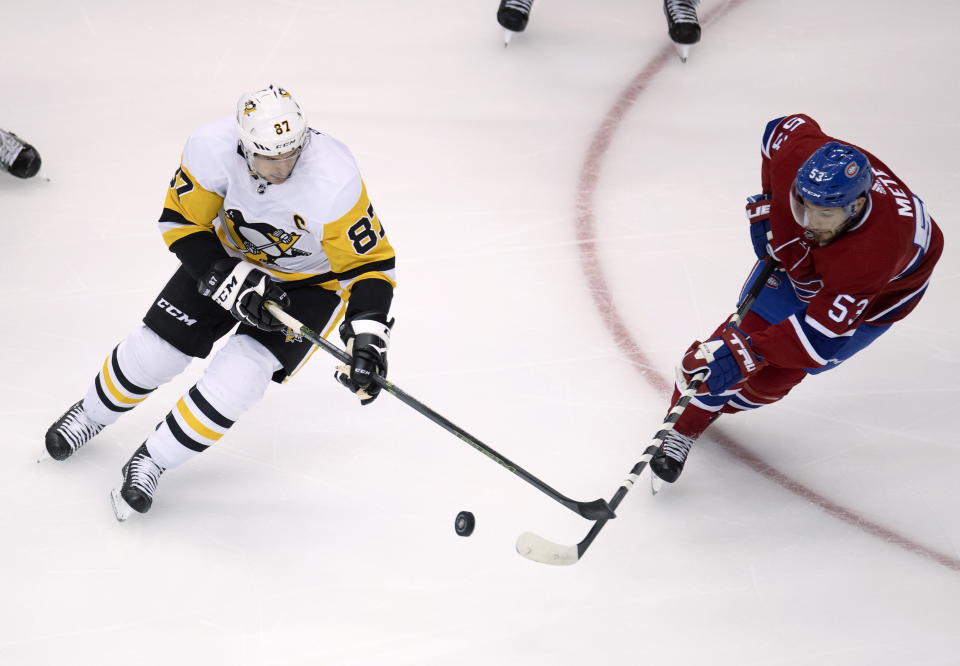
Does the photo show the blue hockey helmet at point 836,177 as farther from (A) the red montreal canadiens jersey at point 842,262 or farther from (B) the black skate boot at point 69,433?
(B) the black skate boot at point 69,433

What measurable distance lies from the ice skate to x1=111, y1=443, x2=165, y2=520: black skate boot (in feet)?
4.71

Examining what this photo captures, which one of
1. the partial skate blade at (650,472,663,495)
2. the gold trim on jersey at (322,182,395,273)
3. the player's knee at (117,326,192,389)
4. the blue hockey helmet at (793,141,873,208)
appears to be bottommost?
the partial skate blade at (650,472,663,495)

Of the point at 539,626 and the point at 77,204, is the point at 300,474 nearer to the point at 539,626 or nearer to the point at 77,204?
the point at 539,626

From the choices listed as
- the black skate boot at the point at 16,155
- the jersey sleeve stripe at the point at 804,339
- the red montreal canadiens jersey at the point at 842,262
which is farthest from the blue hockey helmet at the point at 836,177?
the black skate boot at the point at 16,155

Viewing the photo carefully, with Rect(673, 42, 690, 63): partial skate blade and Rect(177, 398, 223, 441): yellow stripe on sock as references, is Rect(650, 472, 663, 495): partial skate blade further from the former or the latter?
Rect(673, 42, 690, 63): partial skate blade

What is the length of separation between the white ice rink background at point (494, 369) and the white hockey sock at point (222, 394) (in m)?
0.34

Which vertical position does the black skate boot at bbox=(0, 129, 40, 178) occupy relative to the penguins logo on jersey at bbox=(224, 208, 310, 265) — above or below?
below

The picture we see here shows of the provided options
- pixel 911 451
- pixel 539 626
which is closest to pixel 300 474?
pixel 539 626

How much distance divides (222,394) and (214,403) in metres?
0.03

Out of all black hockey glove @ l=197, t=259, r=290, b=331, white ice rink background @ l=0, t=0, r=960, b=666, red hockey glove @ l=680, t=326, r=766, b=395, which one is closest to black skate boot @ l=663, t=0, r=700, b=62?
white ice rink background @ l=0, t=0, r=960, b=666

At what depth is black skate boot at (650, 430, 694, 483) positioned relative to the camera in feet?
10.2

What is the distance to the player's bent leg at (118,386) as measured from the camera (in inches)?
110

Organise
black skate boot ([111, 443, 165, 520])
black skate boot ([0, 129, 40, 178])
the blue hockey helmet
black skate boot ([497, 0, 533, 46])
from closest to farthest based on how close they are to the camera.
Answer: the blue hockey helmet → black skate boot ([111, 443, 165, 520]) → black skate boot ([0, 129, 40, 178]) → black skate boot ([497, 0, 533, 46])

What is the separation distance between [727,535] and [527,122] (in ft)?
7.36
